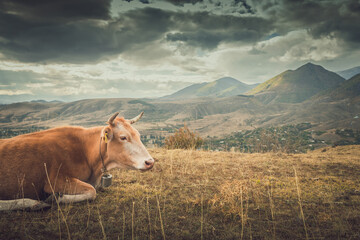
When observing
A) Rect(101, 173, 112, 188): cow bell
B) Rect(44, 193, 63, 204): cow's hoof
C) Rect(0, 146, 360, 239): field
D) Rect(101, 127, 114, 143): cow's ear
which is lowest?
Rect(0, 146, 360, 239): field

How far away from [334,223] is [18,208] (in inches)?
232

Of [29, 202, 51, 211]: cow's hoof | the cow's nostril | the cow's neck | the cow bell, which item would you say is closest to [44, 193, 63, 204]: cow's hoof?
[29, 202, 51, 211]: cow's hoof

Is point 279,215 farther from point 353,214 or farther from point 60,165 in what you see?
point 60,165

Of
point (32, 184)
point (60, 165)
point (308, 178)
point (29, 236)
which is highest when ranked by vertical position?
point (60, 165)

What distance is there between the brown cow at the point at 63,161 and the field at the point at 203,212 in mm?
332

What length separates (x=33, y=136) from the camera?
4.24 meters

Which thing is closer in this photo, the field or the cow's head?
the field

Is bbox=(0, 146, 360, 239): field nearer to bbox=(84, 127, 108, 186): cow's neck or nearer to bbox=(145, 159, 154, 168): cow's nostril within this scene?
bbox=(84, 127, 108, 186): cow's neck

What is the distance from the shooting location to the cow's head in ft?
14.2

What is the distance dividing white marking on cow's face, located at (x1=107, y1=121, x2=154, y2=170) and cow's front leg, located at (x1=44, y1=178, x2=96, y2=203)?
2.98 ft

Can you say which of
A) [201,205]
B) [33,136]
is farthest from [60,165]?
[201,205]

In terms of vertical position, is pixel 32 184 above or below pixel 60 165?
below

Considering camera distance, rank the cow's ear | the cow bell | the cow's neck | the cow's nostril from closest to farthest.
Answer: the cow's nostril, the cow's ear, the cow's neck, the cow bell

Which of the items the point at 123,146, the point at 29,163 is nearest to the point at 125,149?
the point at 123,146
